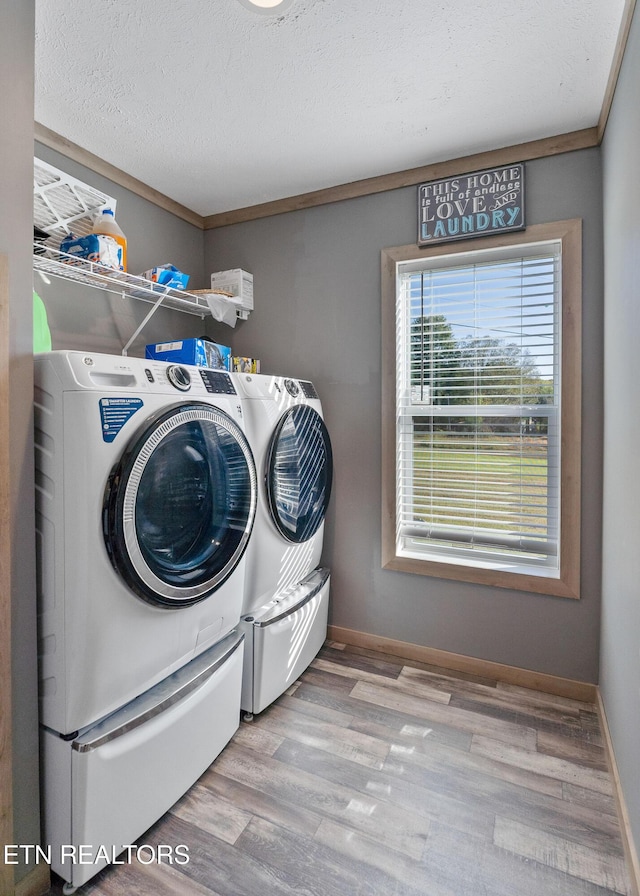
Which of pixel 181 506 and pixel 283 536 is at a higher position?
pixel 181 506

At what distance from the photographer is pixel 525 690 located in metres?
2.16

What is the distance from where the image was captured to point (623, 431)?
155cm

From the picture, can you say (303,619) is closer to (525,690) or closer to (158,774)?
(158,774)

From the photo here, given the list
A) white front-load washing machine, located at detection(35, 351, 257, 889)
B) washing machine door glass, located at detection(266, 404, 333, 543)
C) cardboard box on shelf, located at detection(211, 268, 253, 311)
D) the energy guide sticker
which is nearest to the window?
washing machine door glass, located at detection(266, 404, 333, 543)

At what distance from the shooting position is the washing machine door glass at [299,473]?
200 cm

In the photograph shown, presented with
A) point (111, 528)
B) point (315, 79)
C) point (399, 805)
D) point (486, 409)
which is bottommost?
point (399, 805)

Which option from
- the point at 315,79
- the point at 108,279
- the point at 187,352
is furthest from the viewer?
the point at 187,352

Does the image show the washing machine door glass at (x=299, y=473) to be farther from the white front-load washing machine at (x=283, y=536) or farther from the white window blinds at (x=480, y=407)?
the white window blinds at (x=480, y=407)

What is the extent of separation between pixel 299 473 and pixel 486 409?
36.6 inches

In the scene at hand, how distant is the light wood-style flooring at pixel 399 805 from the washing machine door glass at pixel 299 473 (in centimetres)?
77

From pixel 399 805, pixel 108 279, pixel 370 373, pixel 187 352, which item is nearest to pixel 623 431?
Answer: pixel 370 373

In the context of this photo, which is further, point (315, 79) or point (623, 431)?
point (315, 79)

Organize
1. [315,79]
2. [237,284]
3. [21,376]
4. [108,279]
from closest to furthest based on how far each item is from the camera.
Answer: [21,376]
[315,79]
[108,279]
[237,284]

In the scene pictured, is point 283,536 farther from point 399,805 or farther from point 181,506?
point 399,805
